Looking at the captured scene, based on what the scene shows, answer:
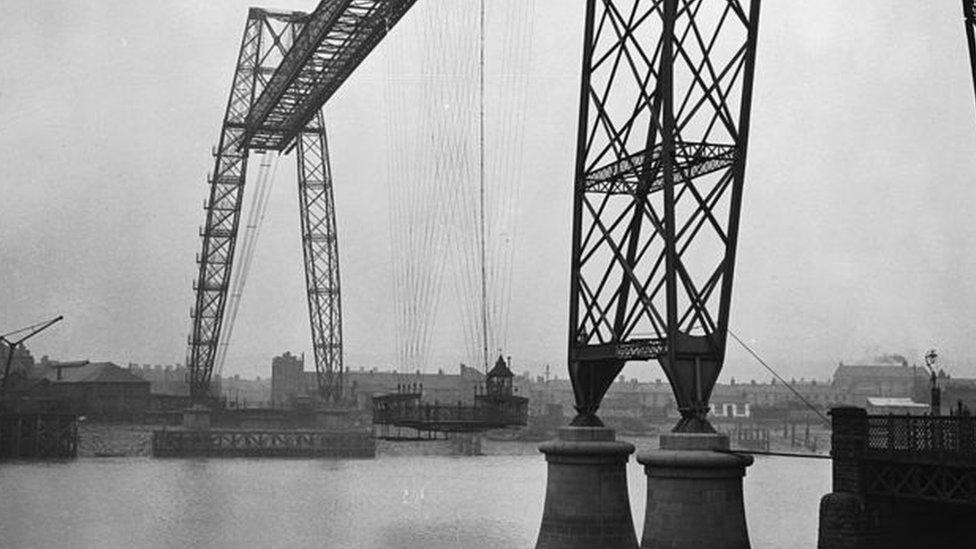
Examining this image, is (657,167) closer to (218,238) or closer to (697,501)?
(697,501)

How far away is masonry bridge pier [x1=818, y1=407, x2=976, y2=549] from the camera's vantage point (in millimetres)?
20141

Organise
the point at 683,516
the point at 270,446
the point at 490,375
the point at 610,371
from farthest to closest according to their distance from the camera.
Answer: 1. the point at 270,446
2. the point at 490,375
3. the point at 610,371
4. the point at 683,516

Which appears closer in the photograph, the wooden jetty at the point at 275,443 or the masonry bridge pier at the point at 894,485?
the masonry bridge pier at the point at 894,485

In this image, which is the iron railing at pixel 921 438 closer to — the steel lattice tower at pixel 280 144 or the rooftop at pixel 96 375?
the steel lattice tower at pixel 280 144

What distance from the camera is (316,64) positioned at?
52156mm

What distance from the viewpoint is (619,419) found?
131000 mm

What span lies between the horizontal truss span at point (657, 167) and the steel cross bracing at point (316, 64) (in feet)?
71.1

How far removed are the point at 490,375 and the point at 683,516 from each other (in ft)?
40.6

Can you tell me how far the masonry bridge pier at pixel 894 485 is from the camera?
2014cm

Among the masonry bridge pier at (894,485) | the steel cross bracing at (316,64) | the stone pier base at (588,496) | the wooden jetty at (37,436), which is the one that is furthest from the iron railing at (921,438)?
the wooden jetty at (37,436)

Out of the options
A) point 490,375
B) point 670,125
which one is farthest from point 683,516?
point 490,375

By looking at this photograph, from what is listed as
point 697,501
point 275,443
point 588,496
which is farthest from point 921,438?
point 275,443

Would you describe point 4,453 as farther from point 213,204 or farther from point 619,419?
point 619,419

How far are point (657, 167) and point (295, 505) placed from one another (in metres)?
31.7
